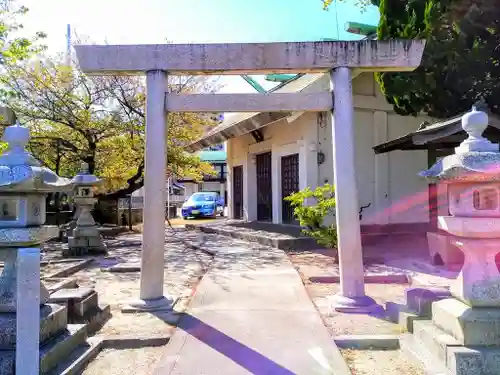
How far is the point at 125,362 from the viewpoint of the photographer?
4.09m

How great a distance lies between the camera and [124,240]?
14.8 m

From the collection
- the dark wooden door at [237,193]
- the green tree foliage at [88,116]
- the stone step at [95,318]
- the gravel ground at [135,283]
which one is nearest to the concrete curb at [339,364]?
the gravel ground at [135,283]

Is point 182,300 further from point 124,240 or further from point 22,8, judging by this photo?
point 124,240

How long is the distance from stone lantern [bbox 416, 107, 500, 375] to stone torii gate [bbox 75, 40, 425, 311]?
1.94m

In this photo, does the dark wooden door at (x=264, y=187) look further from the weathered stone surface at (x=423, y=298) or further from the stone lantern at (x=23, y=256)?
the stone lantern at (x=23, y=256)

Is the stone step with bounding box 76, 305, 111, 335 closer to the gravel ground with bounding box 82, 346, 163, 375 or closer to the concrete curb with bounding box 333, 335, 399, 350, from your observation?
the gravel ground with bounding box 82, 346, 163, 375

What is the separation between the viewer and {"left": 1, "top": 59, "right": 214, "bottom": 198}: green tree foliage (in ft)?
46.4

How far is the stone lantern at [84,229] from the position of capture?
11297 mm

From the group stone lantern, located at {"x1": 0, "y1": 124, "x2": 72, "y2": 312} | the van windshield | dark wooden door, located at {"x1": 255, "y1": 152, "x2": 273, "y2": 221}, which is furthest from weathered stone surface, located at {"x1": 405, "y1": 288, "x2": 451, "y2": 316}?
the van windshield

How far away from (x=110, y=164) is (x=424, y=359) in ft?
54.3

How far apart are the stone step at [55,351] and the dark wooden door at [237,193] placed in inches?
531

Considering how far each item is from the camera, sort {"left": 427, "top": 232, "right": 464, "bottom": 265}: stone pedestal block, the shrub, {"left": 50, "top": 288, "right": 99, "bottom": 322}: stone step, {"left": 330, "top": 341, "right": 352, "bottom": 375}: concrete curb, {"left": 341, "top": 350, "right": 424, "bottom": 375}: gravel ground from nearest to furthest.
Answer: {"left": 330, "top": 341, "right": 352, "bottom": 375}: concrete curb, {"left": 341, "top": 350, "right": 424, "bottom": 375}: gravel ground, {"left": 50, "top": 288, "right": 99, "bottom": 322}: stone step, {"left": 427, "top": 232, "right": 464, "bottom": 265}: stone pedestal block, the shrub

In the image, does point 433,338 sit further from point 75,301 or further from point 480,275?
point 75,301

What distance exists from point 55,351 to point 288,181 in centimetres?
1076
